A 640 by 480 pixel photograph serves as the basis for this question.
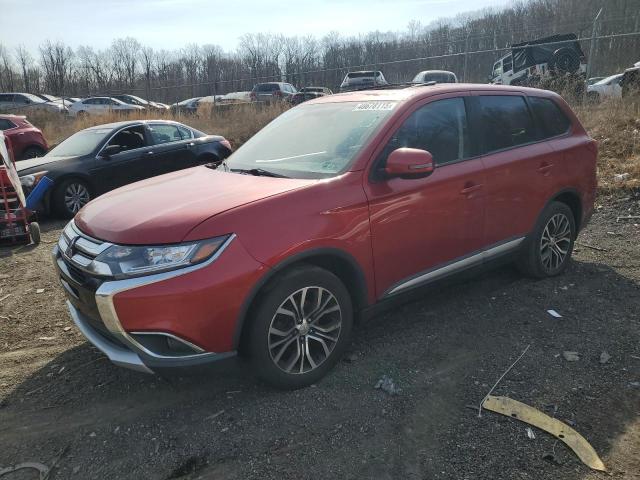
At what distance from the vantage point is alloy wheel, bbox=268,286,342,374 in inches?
116

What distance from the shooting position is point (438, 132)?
3.75m

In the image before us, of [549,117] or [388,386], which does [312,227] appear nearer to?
[388,386]

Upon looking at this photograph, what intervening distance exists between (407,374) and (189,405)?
139cm

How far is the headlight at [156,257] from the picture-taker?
2617 mm

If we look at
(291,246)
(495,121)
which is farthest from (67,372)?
(495,121)

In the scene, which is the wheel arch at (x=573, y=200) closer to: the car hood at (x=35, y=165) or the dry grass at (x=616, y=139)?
the dry grass at (x=616, y=139)

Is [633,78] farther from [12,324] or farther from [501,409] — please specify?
[12,324]

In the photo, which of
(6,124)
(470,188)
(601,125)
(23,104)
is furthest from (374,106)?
(23,104)

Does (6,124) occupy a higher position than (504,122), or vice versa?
(6,124)

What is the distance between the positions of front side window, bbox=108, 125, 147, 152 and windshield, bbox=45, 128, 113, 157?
0.60 feet

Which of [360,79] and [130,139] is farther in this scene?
[360,79]

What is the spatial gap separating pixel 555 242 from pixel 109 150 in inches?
289

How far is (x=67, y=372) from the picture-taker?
3.49m

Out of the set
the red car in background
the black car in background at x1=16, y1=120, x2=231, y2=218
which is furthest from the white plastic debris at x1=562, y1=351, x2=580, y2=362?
the red car in background
